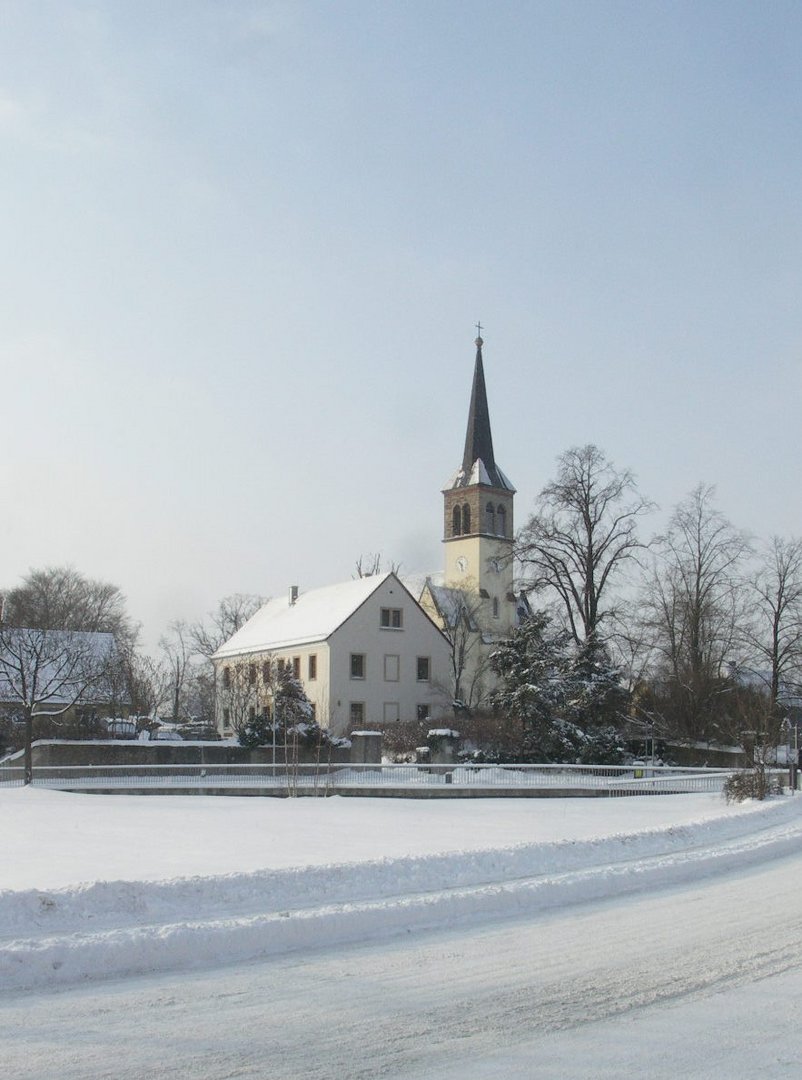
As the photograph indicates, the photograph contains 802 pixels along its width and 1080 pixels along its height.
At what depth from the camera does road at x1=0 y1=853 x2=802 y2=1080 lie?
19.3ft

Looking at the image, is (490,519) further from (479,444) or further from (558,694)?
(558,694)

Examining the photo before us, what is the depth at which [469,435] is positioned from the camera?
274ft

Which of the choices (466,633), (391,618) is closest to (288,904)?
(391,618)

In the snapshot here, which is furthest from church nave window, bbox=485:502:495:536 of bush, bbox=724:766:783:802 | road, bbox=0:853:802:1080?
road, bbox=0:853:802:1080

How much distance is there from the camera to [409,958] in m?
Answer: 8.49

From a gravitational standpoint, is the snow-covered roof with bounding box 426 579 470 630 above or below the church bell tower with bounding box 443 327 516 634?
below

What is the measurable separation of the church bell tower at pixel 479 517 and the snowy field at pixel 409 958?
61967 mm

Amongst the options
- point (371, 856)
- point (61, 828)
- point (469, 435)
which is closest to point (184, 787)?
point (61, 828)

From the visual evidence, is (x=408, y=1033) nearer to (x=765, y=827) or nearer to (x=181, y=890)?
(x=181, y=890)

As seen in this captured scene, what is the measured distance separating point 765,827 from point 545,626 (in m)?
29.2

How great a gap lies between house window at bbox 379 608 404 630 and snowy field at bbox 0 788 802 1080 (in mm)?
44724

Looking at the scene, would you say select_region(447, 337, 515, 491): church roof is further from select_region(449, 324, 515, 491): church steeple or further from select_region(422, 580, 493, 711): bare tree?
select_region(422, 580, 493, 711): bare tree

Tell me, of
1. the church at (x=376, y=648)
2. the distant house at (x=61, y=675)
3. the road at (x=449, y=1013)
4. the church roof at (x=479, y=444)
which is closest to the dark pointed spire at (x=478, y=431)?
the church roof at (x=479, y=444)

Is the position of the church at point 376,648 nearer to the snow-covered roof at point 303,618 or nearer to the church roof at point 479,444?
the snow-covered roof at point 303,618
